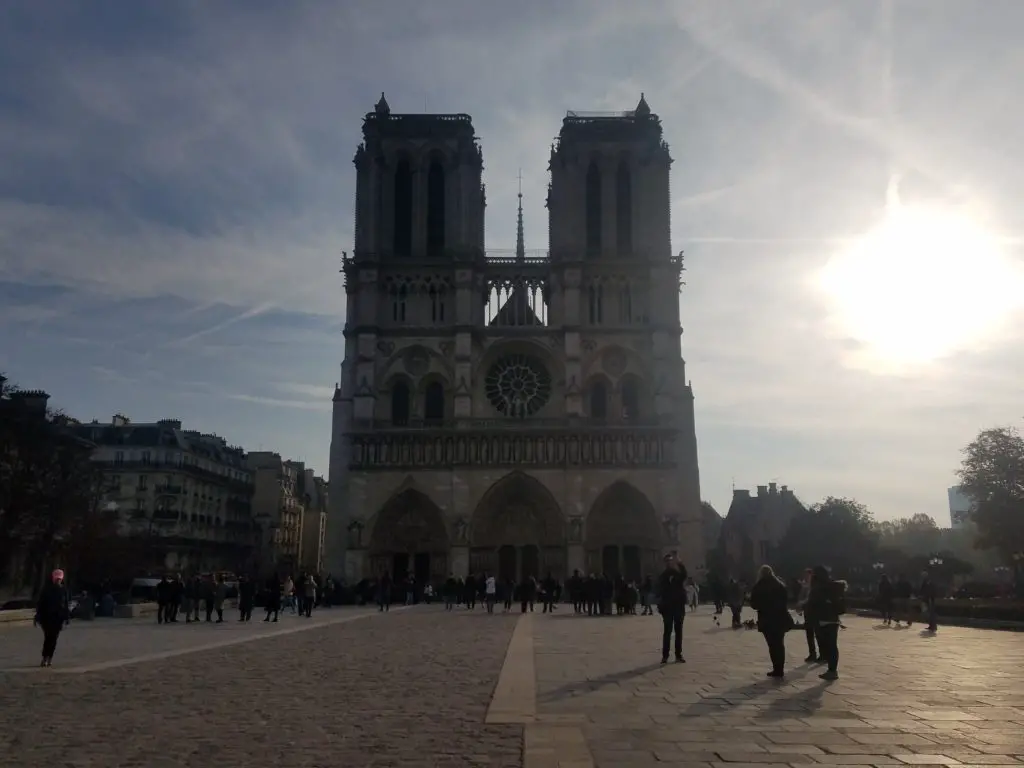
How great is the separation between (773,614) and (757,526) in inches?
2720

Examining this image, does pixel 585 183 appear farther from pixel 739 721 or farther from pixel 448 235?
pixel 739 721

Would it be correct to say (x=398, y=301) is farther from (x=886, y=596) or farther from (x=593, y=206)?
(x=886, y=596)

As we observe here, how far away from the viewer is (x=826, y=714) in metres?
8.94

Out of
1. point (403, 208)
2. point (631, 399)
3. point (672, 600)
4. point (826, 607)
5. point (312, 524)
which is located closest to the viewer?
point (826, 607)

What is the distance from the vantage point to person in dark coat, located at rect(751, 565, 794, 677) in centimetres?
1230

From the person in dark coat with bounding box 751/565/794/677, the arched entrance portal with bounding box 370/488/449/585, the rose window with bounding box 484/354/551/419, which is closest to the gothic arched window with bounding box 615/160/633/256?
the rose window with bounding box 484/354/551/419

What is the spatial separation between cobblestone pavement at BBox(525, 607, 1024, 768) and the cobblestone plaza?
0.03 metres

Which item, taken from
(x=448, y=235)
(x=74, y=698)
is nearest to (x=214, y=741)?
(x=74, y=698)

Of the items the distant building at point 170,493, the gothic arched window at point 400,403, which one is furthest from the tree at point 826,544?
the distant building at point 170,493

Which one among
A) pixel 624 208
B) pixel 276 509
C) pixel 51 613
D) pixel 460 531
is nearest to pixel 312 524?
pixel 276 509

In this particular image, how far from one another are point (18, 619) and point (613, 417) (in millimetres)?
34460

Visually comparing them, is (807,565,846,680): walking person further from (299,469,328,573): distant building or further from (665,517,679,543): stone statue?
(299,469,328,573): distant building

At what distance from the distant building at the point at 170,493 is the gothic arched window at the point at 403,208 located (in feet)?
69.6

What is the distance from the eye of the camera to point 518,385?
181ft
